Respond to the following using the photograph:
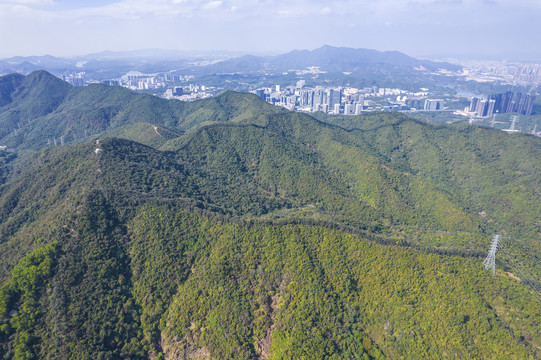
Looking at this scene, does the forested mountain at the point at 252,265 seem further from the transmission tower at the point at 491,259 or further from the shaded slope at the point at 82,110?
the shaded slope at the point at 82,110

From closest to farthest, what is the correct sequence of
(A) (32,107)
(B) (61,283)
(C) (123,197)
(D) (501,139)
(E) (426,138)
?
(B) (61,283) → (C) (123,197) → (D) (501,139) → (E) (426,138) → (A) (32,107)

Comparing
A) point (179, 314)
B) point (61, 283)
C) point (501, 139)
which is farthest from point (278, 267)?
point (501, 139)

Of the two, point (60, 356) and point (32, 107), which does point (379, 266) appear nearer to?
point (60, 356)

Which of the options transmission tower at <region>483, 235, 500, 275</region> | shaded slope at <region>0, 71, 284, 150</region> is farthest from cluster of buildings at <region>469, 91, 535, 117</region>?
transmission tower at <region>483, 235, 500, 275</region>

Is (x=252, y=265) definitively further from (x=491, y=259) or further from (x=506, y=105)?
(x=506, y=105)

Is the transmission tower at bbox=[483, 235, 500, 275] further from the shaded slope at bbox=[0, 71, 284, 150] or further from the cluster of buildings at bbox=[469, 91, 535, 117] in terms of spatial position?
the cluster of buildings at bbox=[469, 91, 535, 117]

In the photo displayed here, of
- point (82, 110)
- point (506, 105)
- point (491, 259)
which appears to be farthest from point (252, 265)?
point (506, 105)
